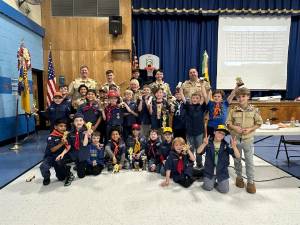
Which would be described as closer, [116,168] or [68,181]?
[68,181]

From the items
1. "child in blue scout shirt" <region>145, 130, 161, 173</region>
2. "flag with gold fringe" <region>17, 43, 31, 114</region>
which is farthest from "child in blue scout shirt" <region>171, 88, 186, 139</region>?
"flag with gold fringe" <region>17, 43, 31, 114</region>

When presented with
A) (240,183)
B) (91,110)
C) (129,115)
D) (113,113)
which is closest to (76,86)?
(91,110)

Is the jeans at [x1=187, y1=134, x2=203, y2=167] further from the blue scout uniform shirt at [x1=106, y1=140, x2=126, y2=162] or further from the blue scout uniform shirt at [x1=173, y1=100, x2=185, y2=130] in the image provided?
the blue scout uniform shirt at [x1=106, y1=140, x2=126, y2=162]

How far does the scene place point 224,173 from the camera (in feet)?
10.0

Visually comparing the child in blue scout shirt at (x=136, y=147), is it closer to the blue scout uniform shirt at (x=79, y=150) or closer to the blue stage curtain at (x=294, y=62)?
the blue scout uniform shirt at (x=79, y=150)

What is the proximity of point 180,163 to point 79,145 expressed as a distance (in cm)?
143

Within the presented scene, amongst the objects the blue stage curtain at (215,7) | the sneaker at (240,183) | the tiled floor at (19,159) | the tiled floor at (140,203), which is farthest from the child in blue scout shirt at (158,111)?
the blue stage curtain at (215,7)

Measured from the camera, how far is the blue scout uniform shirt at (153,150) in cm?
384

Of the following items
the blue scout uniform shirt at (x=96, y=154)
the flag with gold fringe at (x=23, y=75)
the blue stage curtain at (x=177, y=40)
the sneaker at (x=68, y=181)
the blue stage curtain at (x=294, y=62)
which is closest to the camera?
the sneaker at (x=68, y=181)

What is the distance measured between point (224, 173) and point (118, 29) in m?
5.66

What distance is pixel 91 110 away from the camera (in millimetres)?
4129

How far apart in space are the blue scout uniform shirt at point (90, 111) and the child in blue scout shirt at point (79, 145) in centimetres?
58

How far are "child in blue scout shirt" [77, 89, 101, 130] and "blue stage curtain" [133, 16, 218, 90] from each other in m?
4.23

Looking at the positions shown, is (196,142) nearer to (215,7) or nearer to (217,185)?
(217,185)
